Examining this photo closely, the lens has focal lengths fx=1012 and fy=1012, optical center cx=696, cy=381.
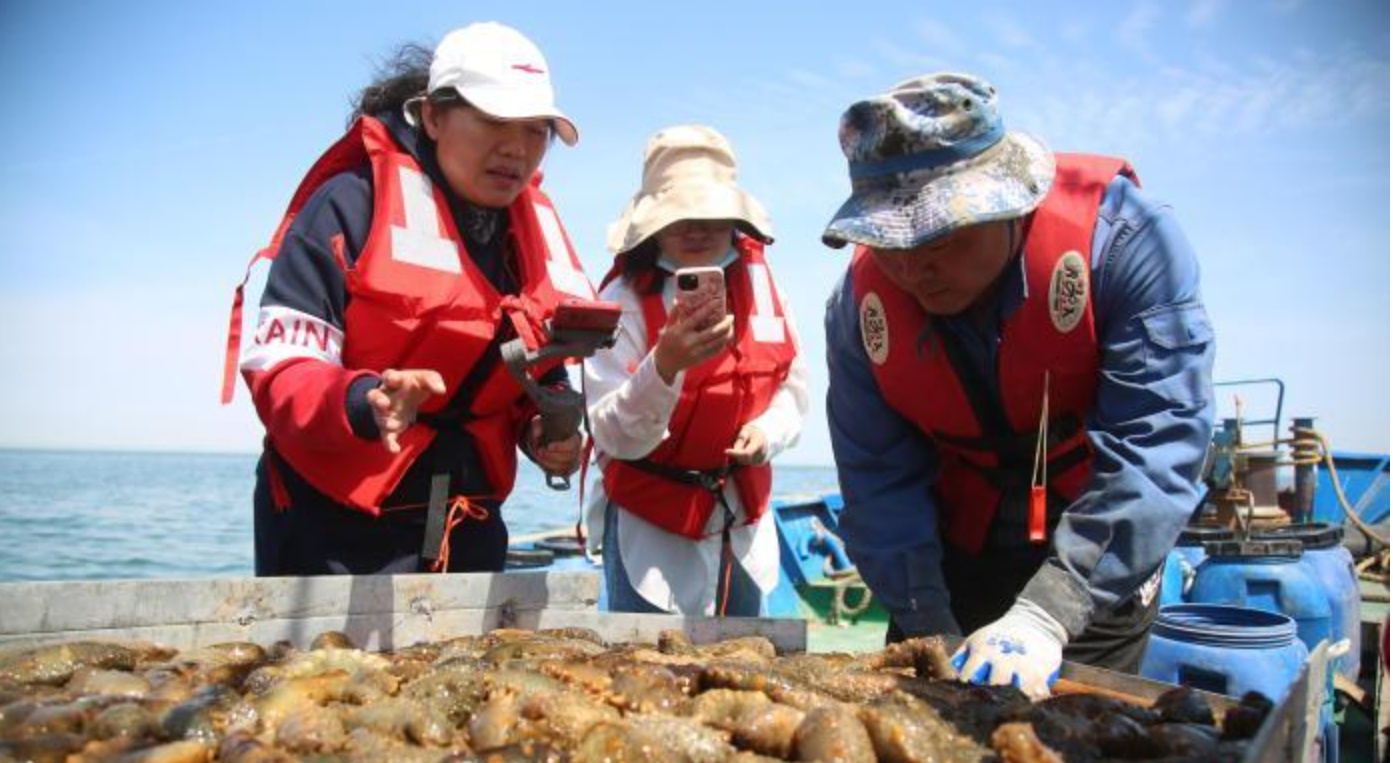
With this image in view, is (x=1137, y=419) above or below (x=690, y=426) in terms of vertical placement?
above

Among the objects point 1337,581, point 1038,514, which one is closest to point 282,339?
point 1038,514

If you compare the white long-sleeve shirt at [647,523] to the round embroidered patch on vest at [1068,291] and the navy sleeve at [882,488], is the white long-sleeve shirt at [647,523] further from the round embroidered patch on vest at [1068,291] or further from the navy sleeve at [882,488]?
the round embroidered patch on vest at [1068,291]

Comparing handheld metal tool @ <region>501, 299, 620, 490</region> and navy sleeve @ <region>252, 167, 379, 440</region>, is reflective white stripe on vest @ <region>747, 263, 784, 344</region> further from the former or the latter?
navy sleeve @ <region>252, 167, 379, 440</region>

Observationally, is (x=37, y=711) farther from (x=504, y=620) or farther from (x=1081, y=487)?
(x=1081, y=487)

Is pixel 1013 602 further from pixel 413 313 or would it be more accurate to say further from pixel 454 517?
pixel 413 313

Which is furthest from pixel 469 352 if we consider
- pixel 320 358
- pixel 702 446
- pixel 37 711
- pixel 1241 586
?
pixel 1241 586

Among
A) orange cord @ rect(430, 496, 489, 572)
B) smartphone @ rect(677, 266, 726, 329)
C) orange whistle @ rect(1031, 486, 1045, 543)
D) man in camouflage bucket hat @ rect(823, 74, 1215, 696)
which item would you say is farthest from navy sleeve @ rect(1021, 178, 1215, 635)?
orange cord @ rect(430, 496, 489, 572)

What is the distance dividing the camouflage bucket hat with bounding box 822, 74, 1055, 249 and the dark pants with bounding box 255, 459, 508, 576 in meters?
1.80

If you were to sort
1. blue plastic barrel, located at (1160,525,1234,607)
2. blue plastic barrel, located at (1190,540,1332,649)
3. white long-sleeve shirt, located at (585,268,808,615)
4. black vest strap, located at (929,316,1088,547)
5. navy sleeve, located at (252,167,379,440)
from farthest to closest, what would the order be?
blue plastic barrel, located at (1160,525,1234,607) < blue plastic barrel, located at (1190,540,1332,649) < white long-sleeve shirt, located at (585,268,808,615) < black vest strap, located at (929,316,1088,547) < navy sleeve, located at (252,167,379,440)

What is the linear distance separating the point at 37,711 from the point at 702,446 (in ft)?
8.88

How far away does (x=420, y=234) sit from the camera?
349 centimetres

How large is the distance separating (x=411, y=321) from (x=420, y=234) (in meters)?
0.31

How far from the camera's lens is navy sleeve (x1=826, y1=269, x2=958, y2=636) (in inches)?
136

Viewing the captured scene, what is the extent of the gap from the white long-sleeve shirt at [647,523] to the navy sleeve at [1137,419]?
1.66 meters
